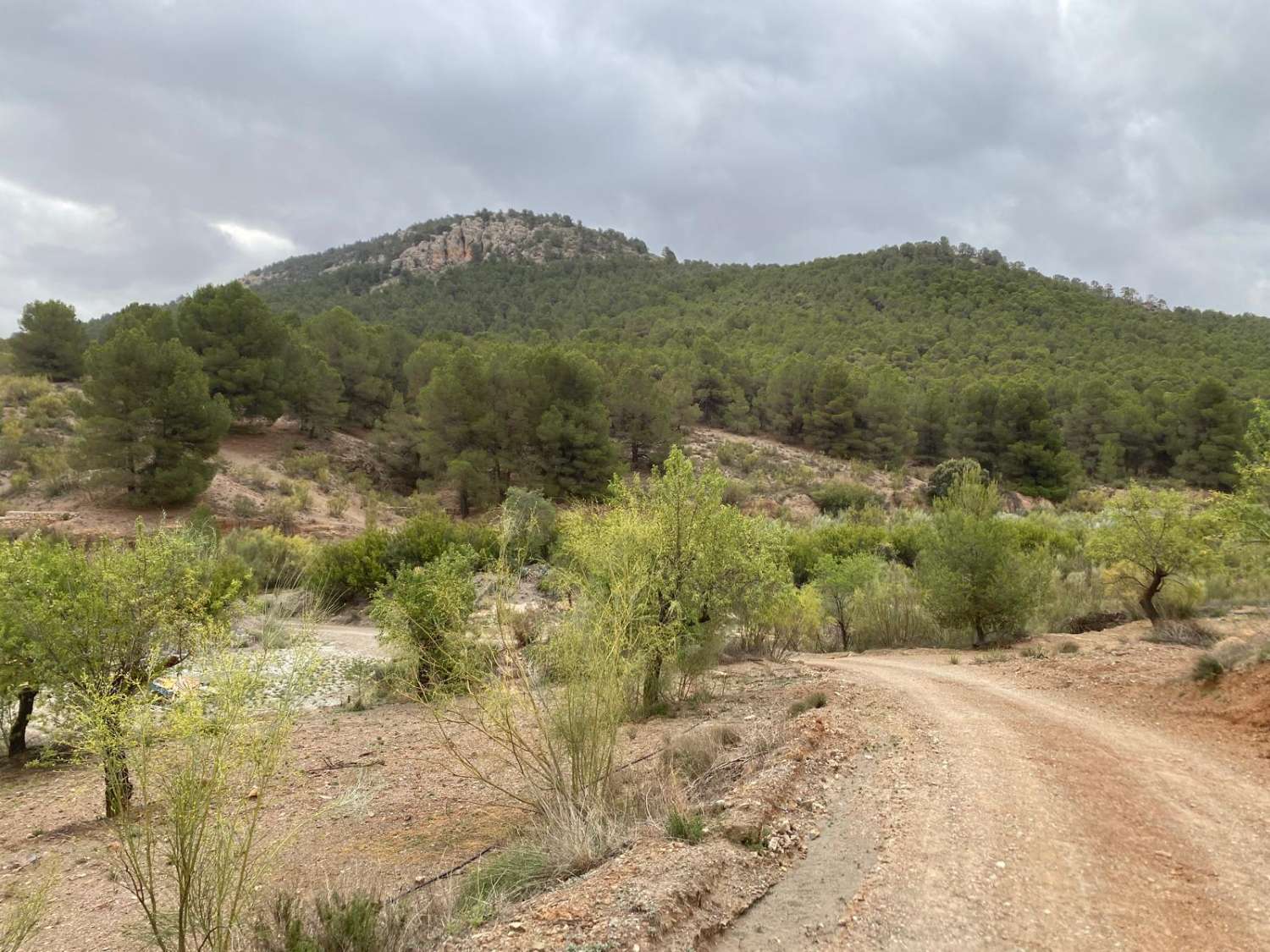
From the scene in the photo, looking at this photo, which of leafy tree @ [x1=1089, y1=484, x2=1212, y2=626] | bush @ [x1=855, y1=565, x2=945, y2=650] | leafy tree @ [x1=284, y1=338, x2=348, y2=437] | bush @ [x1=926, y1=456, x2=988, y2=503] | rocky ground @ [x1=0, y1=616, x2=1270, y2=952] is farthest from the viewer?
bush @ [x1=926, y1=456, x2=988, y2=503]

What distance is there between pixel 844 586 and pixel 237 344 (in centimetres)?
3337

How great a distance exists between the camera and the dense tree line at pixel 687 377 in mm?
35594

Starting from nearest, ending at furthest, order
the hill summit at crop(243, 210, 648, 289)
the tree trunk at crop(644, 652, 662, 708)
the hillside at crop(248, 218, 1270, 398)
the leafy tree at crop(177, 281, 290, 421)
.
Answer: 1. the tree trunk at crop(644, 652, 662, 708)
2. the leafy tree at crop(177, 281, 290, 421)
3. the hillside at crop(248, 218, 1270, 398)
4. the hill summit at crop(243, 210, 648, 289)

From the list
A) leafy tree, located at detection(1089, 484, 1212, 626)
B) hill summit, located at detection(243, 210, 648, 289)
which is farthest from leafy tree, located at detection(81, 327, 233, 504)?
hill summit, located at detection(243, 210, 648, 289)

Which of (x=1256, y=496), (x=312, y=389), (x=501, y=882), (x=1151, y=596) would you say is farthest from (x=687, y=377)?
(x=501, y=882)

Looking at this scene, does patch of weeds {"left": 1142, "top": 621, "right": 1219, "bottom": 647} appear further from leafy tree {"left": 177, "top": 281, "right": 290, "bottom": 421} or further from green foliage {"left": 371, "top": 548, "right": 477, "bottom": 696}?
leafy tree {"left": 177, "top": 281, "right": 290, "bottom": 421}

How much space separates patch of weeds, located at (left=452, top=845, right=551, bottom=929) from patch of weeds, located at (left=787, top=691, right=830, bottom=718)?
5687mm

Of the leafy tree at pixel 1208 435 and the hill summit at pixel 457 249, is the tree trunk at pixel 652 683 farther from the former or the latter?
the hill summit at pixel 457 249

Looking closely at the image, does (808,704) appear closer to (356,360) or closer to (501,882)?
(501,882)

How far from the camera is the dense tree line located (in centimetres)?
3559

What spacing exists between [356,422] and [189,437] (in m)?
16.4

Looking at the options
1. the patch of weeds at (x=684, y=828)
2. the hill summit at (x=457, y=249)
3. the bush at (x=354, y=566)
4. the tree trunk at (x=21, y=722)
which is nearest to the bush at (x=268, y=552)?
the bush at (x=354, y=566)

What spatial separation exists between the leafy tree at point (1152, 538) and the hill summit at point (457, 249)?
99.7m

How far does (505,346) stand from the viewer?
44750mm
